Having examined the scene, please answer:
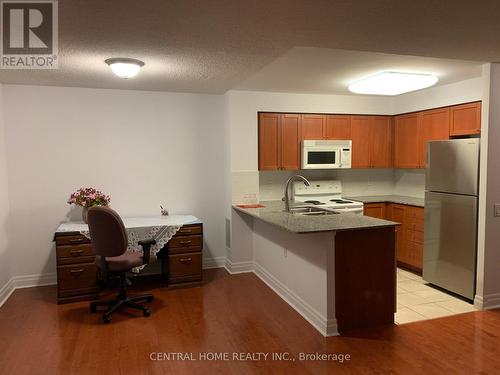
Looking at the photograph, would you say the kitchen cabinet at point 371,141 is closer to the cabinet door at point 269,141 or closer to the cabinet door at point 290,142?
the cabinet door at point 290,142

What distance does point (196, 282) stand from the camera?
4328 mm

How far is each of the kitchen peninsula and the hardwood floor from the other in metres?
0.13

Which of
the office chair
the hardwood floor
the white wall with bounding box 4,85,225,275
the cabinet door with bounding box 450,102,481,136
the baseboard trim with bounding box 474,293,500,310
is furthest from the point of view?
the white wall with bounding box 4,85,225,275

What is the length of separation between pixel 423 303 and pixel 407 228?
1.32 m

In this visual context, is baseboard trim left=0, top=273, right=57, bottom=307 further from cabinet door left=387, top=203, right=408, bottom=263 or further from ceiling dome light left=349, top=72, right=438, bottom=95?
cabinet door left=387, top=203, right=408, bottom=263

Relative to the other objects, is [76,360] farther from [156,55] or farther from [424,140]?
[424,140]

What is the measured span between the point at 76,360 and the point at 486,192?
3683 millimetres

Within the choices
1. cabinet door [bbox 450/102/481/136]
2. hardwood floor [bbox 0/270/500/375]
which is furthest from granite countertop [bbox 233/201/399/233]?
cabinet door [bbox 450/102/481/136]

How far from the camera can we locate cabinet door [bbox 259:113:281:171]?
4.84 meters

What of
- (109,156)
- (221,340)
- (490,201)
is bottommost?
(221,340)

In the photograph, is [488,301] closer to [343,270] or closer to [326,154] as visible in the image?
[343,270]

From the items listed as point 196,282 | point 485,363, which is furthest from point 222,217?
point 485,363

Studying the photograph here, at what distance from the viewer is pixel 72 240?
3.86 m

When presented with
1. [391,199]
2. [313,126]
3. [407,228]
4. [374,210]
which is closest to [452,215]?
[407,228]
